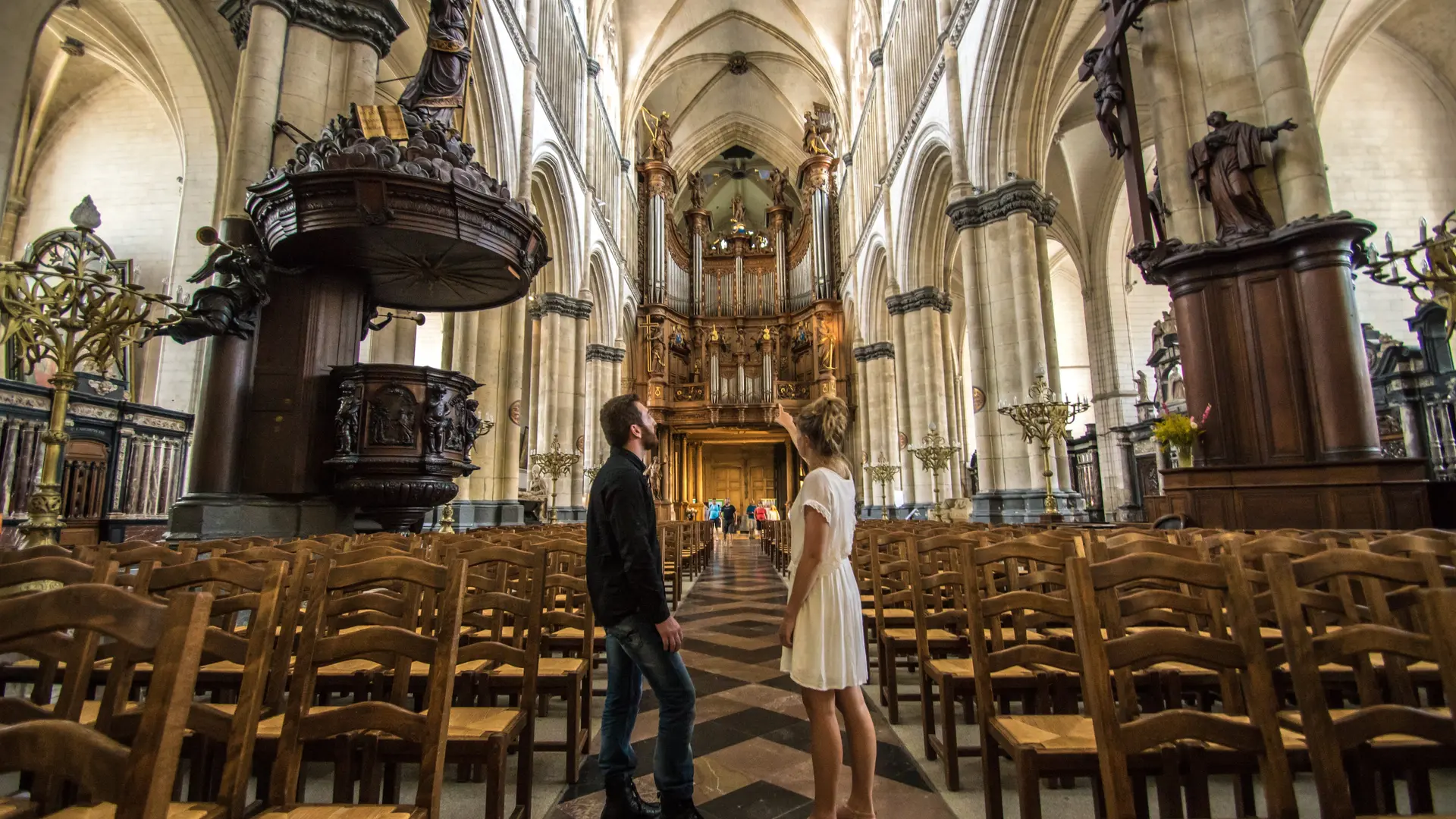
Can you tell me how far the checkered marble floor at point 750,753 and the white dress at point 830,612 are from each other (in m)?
0.59

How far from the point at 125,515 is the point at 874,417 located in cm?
1580

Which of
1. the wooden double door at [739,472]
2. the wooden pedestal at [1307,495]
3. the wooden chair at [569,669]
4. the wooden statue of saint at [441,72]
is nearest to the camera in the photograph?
the wooden chair at [569,669]

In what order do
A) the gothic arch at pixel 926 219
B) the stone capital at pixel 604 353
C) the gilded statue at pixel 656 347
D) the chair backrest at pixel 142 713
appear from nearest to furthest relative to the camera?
1. the chair backrest at pixel 142 713
2. the gothic arch at pixel 926 219
3. the stone capital at pixel 604 353
4. the gilded statue at pixel 656 347

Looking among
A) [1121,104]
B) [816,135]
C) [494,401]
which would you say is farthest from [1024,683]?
[816,135]

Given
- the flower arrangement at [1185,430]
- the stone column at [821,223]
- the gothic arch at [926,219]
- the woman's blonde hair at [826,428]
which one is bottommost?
the woman's blonde hair at [826,428]

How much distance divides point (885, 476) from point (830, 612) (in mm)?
14289

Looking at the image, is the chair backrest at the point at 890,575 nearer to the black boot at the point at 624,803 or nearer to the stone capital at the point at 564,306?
the black boot at the point at 624,803

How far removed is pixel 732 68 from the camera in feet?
78.8

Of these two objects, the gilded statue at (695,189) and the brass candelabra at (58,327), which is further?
the gilded statue at (695,189)

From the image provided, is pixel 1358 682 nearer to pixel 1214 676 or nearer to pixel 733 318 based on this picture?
pixel 1214 676

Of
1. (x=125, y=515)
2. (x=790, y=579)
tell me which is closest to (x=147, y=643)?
(x=790, y=579)

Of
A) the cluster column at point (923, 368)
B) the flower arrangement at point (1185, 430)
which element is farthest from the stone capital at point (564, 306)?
the flower arrangement at point (1185, 430)

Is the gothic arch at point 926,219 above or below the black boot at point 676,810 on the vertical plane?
above

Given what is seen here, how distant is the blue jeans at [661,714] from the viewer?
6.57 feet
